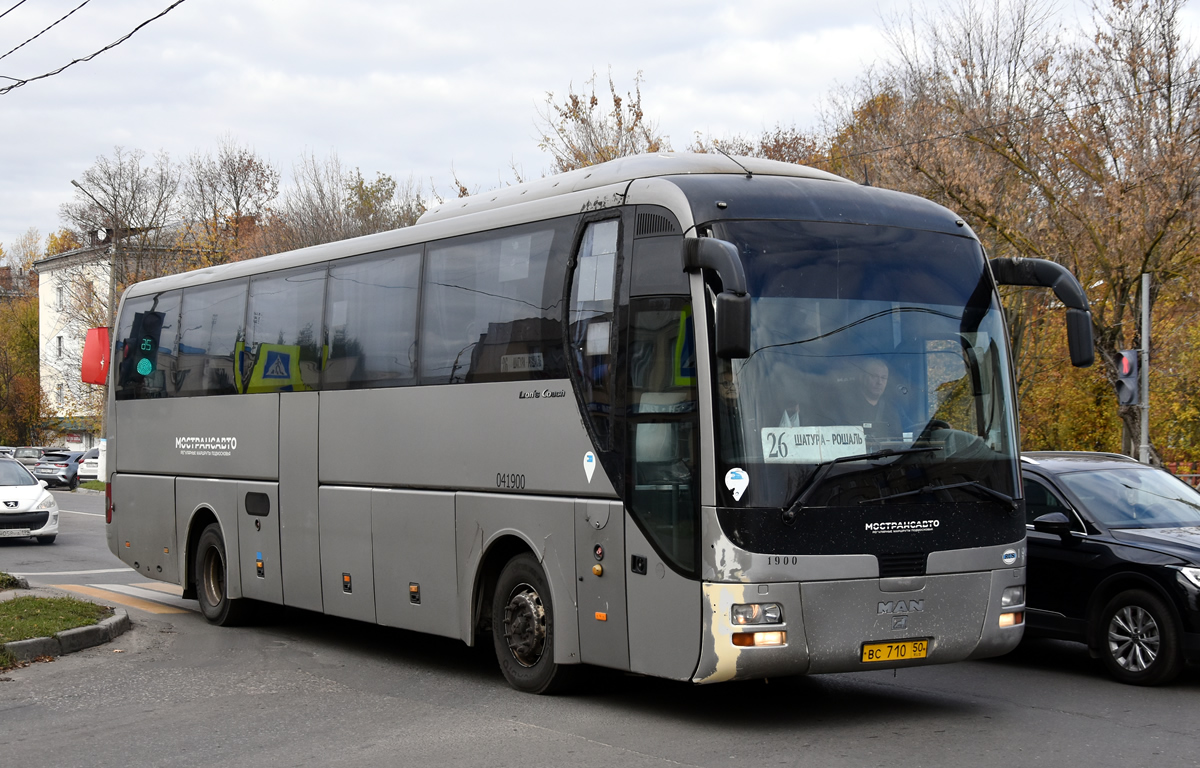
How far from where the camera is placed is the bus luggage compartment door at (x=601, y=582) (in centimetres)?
828

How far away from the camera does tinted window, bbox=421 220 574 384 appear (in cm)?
914

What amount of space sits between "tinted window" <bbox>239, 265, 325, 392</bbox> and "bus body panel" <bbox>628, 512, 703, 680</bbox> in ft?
16.0

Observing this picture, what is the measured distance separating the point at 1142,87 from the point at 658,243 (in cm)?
1822

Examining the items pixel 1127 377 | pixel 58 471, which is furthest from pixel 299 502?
pixel 58 471

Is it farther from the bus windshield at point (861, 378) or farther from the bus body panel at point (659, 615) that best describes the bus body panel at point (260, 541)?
the bus windshield at point (861, 378)

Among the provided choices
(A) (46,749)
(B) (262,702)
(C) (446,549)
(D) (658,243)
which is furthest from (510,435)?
(A) (46,749)

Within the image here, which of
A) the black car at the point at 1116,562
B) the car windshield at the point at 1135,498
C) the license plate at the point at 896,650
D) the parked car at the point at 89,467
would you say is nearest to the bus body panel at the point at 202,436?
the license plate at the point at 896,650

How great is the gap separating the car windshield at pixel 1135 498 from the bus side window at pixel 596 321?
14.9 ft

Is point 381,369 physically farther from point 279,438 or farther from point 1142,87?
point 1142,87

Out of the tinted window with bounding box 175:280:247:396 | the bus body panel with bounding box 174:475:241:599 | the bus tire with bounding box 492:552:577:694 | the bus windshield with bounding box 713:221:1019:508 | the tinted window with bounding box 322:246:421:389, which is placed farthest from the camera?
the tinted window with bounding box 175:280:247:396

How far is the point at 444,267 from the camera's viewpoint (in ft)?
34.0

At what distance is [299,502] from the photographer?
1219cm

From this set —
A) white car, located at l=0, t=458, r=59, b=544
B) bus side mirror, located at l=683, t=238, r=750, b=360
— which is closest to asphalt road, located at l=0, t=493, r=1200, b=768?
bus side mirror, located at l=683, t=238, r=750, b=360

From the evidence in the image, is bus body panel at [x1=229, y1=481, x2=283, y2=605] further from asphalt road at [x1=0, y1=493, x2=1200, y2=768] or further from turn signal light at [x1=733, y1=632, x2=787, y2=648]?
turn signal light at [x1=733, y1=632, x2=787, y2=648]
